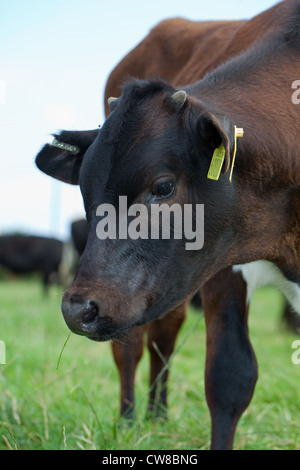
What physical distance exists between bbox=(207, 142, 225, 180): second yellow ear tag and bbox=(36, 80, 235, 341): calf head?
4cm

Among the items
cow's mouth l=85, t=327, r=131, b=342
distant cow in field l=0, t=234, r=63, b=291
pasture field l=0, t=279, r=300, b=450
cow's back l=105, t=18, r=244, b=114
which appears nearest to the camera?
cow's mouth l=85, t=327, r=131, b=342

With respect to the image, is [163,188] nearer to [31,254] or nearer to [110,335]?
[110,335]

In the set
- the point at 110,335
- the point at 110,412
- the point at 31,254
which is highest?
the point at 110,335

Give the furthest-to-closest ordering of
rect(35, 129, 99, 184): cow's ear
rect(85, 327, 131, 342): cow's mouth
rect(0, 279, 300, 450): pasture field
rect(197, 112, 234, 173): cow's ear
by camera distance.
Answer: rect(0, 279, 300, 450): pasture field → rect(35, 129, 99, 184): cow's ear → rect(85, 327, 131, 342): cow's mouth → rect(197, 112, 234, 173): cow's ear

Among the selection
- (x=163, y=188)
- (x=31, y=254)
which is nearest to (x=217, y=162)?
(x=163, y=188)

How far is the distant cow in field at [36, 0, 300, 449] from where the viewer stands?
93.1 inches

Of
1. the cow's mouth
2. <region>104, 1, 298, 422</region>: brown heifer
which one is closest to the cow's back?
<region>104, 1, 298, 422</region>: brown heifer

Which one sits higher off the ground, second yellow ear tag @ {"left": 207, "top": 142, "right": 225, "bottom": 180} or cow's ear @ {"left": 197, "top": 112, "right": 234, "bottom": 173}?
cow's ear @ {"left": 197, "top": 112, "right": 234, "bottom": 173}

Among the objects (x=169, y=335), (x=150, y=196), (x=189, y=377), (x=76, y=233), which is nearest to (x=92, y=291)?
(x=150, y=196)

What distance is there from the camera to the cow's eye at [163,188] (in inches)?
93.4

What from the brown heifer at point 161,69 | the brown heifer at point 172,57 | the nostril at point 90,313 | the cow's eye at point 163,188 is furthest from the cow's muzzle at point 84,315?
the brown heifer at point 161,69

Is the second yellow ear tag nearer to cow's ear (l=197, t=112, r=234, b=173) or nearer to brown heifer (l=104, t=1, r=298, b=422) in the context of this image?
cow's ear (l=197, t=112, r=234, b=173)

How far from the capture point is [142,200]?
2377 mm

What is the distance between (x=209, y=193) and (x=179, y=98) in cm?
37
